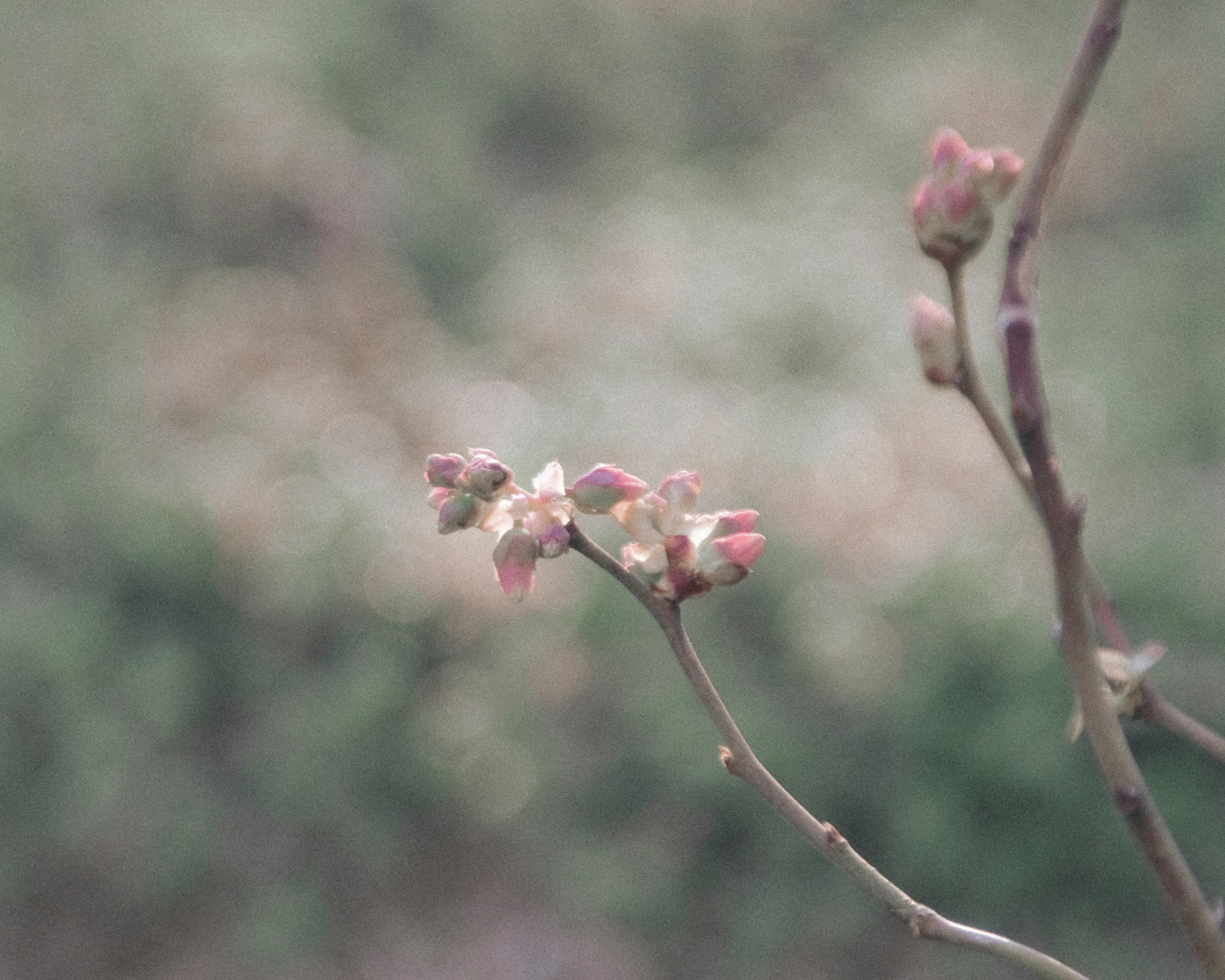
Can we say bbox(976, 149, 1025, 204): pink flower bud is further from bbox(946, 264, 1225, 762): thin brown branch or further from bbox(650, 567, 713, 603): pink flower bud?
bbox(650, 567, 713, 603): pink flower bud

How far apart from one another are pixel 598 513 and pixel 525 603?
1532mm

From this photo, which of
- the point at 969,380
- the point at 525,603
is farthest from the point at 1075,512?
the point at 525,603

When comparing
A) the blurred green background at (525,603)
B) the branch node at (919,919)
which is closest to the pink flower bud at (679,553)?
the branch node at (919,919)

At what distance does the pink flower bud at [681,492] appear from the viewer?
13.0 inches

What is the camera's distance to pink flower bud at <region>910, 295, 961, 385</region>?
12.6 inches

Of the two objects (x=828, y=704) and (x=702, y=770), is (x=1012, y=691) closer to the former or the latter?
(x=828, y=704)

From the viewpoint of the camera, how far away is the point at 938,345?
0.32 meters

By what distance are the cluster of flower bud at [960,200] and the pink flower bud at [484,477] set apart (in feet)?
0.42

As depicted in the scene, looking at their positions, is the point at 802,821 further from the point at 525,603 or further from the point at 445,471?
the point at 525,603

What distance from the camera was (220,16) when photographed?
320cm

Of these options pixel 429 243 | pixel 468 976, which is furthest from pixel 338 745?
pixel 429 243

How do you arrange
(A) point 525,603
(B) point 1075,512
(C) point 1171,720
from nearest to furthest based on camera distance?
(B) point 1075,512 → (C) point 1171,720 → (A) point 525,603

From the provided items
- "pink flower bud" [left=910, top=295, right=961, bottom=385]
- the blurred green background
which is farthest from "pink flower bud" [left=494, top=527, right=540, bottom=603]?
the blurred green background

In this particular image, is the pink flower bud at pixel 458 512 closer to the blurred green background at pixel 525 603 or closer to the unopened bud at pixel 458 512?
the unopened bud at pixel 458 512
